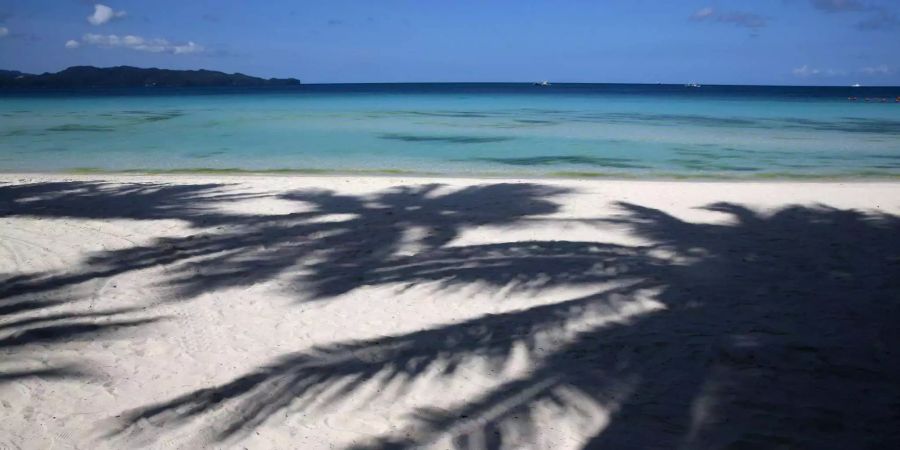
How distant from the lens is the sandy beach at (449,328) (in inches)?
129

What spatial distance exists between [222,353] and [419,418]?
4.93 feet

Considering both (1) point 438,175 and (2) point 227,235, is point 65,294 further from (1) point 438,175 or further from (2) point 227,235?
(1) point 438,175

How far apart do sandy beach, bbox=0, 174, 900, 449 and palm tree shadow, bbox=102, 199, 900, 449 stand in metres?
0.02

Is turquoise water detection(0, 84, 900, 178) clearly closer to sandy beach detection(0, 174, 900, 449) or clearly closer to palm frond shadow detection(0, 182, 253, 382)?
palm frond shadow detection(0, 182, 253, 382)

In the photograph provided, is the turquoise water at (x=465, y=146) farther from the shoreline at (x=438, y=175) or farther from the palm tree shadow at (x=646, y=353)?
the palm tree shadow at (x=646, y=353)

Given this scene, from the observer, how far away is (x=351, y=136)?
72.8ft

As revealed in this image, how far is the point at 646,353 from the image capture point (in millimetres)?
4070

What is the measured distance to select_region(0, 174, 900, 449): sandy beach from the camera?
3.27m

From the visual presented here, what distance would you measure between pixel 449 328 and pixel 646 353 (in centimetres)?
128

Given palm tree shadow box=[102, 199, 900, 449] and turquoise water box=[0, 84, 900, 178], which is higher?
turquoise water box=[0, 84, 900, 178]

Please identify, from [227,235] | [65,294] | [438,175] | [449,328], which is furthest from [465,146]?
[449,328]

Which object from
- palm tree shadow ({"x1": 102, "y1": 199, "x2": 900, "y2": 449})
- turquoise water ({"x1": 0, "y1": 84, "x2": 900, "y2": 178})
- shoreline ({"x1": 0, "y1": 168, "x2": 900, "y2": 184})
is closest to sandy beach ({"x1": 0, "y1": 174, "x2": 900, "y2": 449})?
palm tree shadow ({"x1": 102, "y1": 199, "x2": 900, "y2": 449})

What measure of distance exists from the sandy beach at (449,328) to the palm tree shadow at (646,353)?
0.7 inches

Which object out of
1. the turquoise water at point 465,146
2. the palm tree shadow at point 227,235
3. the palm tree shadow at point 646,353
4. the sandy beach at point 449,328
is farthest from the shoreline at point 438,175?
the palm tree shadow at point 646,353
